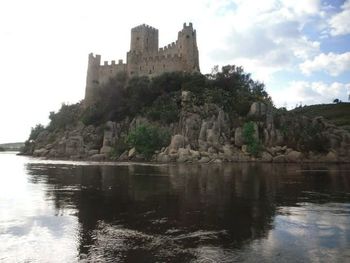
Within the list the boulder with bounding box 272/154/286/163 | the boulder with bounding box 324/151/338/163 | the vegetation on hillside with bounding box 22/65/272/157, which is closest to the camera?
the boulder with bounding box 272/154/286/163

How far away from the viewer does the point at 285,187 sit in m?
27.3

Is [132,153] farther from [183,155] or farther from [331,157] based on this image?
[331,157]

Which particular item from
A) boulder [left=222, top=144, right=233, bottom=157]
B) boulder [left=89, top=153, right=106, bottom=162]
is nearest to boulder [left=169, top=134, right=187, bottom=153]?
boulder [left=222, top=144, right=233, bottom=157]

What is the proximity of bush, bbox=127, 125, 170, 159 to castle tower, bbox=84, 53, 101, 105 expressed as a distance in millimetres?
39468

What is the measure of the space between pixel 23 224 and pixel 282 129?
76.3 m

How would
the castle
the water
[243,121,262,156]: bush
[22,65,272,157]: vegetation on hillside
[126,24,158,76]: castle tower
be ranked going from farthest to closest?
[126,24,158,76]: castle tower < the castle < [22,65,272,157]: vegetation on hillside < [243,121,262,156]: bush < the water

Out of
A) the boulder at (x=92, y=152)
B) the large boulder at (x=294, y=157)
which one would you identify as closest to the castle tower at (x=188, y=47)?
the boulder at (x=92, y=152)

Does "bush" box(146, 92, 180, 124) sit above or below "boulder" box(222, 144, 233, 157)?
above

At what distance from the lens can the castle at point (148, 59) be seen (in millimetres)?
105750

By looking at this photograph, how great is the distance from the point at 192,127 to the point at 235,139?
10.4m

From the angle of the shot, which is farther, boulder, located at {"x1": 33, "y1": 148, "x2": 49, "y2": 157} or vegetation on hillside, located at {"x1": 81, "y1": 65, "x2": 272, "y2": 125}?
boulder, located at {"x1": 33, "y1": 148, "x2": 49, "y2": 157}

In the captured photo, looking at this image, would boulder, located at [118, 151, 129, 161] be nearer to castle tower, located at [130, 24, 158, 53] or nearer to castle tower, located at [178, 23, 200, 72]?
castle tower, located at [178, 23, 200, 72]

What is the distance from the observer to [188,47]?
104688mm

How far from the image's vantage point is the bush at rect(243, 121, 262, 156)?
74812 millimetres
